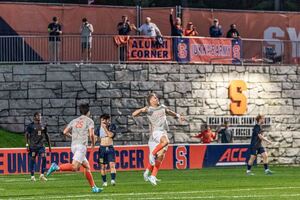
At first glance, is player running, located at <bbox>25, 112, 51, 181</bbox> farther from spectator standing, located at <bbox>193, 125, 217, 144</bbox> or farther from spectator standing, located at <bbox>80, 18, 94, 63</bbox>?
spectator standing, located at <bbox>193, 125, 217, 144</bbox>

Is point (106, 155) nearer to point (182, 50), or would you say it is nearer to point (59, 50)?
point (59, 50)

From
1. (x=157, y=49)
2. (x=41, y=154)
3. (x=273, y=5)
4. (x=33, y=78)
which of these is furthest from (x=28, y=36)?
(x=273, y=5)

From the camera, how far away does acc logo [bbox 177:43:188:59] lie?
39938 millimetres

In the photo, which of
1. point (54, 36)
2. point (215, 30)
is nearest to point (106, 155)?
point (54, 36)

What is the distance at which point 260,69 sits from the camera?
42.5 meters

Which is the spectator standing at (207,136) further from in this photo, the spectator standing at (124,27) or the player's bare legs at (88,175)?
the player's bare legs at (88,175)

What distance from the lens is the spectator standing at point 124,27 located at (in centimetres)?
3912

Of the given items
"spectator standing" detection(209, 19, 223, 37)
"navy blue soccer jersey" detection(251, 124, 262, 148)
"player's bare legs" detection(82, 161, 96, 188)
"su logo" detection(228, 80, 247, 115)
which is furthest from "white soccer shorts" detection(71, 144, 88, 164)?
"su logo" detection(228, 80, 247, 115)

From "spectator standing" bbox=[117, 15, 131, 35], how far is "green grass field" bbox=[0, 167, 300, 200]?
7.50m

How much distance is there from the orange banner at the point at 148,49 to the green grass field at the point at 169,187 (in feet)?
24.0

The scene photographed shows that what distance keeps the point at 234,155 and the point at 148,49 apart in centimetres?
478

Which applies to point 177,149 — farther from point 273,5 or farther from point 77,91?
point 273,5

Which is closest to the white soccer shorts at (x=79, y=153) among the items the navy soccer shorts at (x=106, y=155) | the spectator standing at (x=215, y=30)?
the navy soccer shorts at (x=106, y=155)

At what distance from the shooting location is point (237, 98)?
41906mm
